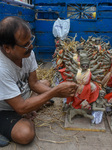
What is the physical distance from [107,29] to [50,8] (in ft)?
6.75

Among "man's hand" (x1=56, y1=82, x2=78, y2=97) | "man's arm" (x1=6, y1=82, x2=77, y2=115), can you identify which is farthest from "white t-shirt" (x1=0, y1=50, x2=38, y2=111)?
"man's hand" (x1=56, y1=82, x2=78, y2=97)

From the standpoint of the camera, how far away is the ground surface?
1927mm

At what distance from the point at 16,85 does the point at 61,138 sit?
863 millimetres

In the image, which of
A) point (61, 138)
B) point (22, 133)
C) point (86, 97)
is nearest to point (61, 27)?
point (86, 97)

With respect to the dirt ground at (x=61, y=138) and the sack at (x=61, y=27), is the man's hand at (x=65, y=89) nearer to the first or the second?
the dirt ground at (x=61, y=138)

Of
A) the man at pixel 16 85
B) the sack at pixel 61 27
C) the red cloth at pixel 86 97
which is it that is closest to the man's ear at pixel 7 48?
the man at pixel 16 85

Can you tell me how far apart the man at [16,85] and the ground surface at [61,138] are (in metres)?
0.15

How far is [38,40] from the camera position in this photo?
236 inches

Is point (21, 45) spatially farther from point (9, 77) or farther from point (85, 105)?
point (85, 105)

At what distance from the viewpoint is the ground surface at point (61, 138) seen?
6.32 feet

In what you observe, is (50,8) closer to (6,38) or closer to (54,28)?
(54,28)

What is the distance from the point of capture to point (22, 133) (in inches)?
73.0

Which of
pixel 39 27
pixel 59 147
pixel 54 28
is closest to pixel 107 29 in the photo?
pixel 54 28

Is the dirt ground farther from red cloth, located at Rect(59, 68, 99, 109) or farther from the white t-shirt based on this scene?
the white t-shirt
